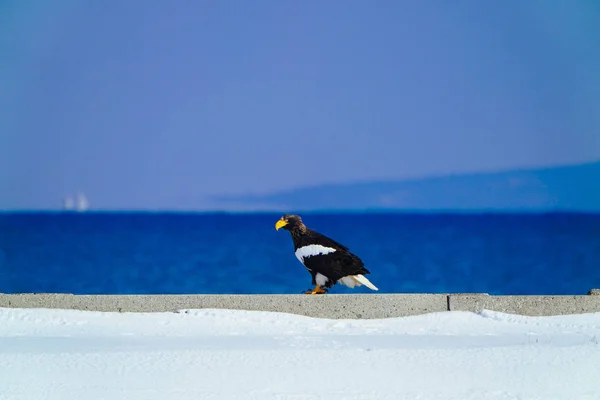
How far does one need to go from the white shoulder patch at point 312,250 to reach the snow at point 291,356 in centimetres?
75

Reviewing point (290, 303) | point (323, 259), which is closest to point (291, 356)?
point (290, 303)

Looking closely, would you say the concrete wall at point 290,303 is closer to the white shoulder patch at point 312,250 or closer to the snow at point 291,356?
the snow at point 291,356

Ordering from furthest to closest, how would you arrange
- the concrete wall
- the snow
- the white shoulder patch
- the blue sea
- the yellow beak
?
the blue sea, the yellow beak, the white shoulder patch, the concrete wall, the snow

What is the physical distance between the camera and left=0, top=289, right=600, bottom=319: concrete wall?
25.6 feet

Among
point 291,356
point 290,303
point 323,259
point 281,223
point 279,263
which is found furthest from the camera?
point 279,263

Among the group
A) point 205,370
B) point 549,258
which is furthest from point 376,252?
point 205,370

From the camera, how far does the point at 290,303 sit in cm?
780

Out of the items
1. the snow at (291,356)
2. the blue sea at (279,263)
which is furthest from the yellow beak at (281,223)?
the blue sea at (279,263)

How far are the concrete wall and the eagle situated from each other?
435 millimetres

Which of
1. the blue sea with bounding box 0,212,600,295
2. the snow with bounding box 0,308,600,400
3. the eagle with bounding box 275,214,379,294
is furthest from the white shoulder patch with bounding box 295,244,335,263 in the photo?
the blue sea with bounding box 0,212,600,295

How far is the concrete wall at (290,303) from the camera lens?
779 centimetres

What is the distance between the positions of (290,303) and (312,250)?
63 centimetres

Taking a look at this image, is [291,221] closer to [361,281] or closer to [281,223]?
[281,223]

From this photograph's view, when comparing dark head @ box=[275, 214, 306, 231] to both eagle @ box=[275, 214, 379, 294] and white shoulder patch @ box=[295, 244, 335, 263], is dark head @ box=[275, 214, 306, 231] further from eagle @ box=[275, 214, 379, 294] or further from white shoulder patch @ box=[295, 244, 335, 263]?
white shoulder patch @ box=[295, 244, 335, 263]
